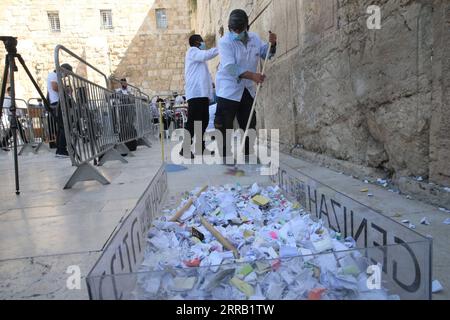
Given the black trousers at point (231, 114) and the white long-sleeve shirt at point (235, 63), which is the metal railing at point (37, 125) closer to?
the black trousers at point (231, 114)

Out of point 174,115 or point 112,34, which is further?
point 112,34

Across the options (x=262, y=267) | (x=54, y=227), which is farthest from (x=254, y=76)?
(x=262, y=267)

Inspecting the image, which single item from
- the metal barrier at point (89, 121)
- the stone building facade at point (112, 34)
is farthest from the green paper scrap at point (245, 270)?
the stone building facade at point (112, 34)

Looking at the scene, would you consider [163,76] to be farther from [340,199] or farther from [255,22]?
[340,199]

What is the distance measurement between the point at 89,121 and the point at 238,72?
68.0 inches

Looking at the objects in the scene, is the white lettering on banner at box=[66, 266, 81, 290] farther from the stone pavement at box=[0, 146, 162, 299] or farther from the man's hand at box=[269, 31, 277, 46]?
the man's hand at box=[269, 31, 277, 46]

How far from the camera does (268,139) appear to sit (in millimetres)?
5598

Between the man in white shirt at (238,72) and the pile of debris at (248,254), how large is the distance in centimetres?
144

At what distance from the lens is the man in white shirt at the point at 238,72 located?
12.1 feet

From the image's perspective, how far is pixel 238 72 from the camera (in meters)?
3.71

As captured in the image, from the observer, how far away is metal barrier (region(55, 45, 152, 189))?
3254mm

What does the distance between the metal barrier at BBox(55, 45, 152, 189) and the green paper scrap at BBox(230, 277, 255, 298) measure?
2.47m

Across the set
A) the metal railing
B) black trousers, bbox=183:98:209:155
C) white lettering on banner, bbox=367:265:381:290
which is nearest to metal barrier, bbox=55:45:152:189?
black trousers, bbox=183:98:209:155

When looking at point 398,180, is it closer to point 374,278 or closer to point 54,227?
point 374,278
